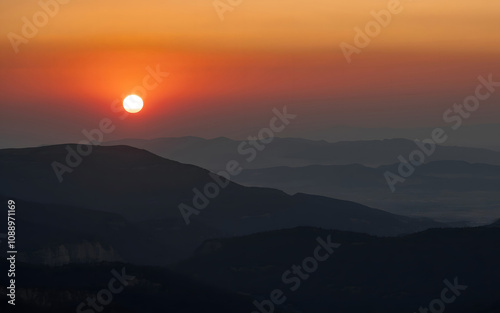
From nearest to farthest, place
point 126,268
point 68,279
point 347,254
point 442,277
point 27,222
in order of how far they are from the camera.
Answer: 1. point 68,279
2. point 126,268
3. point 442,277
4. point 347,254
5. point 27,222

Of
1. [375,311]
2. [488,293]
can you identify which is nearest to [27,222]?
[375,311]

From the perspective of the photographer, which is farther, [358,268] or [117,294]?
[358,268]

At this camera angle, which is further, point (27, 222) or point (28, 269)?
point (27, 222)

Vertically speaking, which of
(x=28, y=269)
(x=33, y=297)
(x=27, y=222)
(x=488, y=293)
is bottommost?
(x=488, y=293)

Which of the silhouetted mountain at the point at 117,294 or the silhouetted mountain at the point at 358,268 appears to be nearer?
the silhouetted mountain at the point at 117,294

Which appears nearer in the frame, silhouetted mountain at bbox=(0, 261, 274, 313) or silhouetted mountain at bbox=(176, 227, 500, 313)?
silhouetted mountain at bbox=(0, 261, 274, 313)

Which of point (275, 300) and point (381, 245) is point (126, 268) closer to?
point (275, 300)

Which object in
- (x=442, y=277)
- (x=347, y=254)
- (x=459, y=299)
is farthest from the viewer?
(x=347, y=254)

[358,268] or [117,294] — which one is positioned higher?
[358,268]
